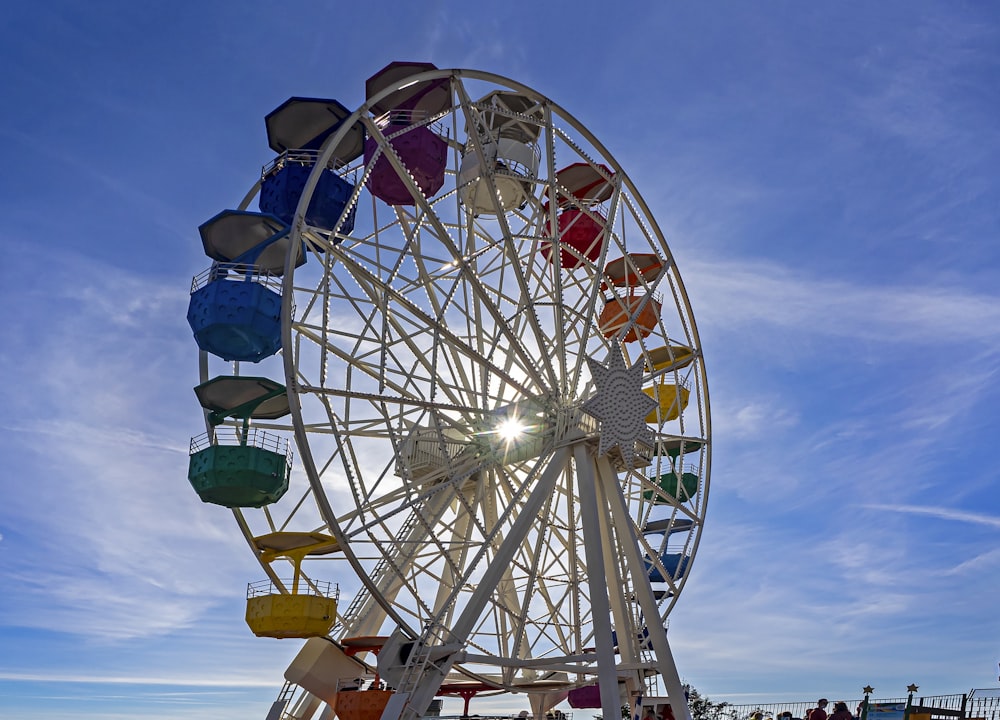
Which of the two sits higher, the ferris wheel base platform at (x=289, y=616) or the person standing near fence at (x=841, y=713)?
the ferris wheel base platform at (x=289, y=616)

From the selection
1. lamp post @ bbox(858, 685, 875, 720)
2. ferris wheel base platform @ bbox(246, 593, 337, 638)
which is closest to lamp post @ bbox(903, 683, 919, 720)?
lamp post @ bbox(858, 685, 875, 720)

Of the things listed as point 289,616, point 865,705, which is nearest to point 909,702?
point 865,705

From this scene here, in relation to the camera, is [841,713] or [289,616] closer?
[841,713]

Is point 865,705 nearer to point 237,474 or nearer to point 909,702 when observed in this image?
point 909,702

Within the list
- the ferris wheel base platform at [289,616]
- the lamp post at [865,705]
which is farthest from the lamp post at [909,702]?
the ferris wheel base platform at [289,616]

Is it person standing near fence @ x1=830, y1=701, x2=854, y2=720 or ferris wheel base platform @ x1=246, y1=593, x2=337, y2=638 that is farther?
ferris wheel base platform @ x1=246, y1=593, x2=337, y2=638

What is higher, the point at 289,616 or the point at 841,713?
the point at 289,616

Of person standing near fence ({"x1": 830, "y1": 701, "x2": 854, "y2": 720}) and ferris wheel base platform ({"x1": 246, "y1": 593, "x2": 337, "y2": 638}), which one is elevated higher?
ferris wheel base platform ({"x1": 246, "y1": 593, "x2": 337, "y2": 638})

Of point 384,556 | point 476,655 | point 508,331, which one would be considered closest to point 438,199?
point 508,331

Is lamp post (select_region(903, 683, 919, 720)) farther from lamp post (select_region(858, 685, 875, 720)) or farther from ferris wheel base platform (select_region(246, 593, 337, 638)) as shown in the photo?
ferris wheel base platform (select_region(246, 593, 337, 638))

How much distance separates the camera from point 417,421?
707 inches

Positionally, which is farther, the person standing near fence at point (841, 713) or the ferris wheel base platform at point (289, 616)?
the ferris wheel base platform at point (289, 616)

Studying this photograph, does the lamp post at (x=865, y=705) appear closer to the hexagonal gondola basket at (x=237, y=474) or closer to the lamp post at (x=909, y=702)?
the lamp post at (x=909, y=702)

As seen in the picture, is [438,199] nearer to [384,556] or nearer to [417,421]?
[417,421]
